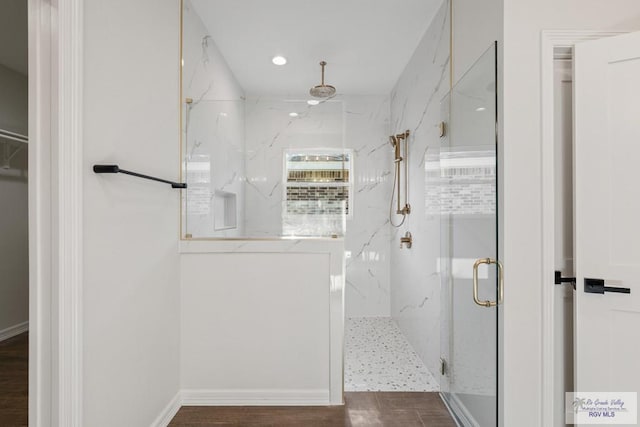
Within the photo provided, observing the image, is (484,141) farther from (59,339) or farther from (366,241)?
(366,241)

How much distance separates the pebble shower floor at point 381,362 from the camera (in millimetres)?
2600

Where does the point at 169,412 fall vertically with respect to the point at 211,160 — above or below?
below

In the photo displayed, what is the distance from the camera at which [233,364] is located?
2307 mm

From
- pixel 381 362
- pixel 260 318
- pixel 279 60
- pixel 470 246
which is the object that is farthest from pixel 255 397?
pixel 279 60

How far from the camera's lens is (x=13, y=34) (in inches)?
96.4

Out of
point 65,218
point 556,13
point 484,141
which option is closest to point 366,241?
point 484,141

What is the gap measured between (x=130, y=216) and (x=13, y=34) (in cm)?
187

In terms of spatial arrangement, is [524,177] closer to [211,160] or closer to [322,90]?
[211,160]

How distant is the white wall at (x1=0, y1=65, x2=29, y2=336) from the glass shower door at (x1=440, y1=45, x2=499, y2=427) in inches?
136

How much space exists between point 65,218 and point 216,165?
123 cm

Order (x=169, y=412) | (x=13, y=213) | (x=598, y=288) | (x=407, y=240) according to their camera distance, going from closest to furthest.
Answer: (x=598, y=288), (x=169, y=412), (x=13, y=213), (x=407, y=240)

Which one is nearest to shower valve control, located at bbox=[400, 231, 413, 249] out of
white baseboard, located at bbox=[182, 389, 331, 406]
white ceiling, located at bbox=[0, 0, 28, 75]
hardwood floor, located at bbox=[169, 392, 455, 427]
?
hardwood floor, located at bbox=[169, 392, 455, 427]

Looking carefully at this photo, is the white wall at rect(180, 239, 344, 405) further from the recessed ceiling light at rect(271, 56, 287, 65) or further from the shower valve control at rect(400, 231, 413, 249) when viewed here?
the recessed ceiling light at rect(271, 56, 287, 65)

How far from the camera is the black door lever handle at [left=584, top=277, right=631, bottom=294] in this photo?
150 cm
